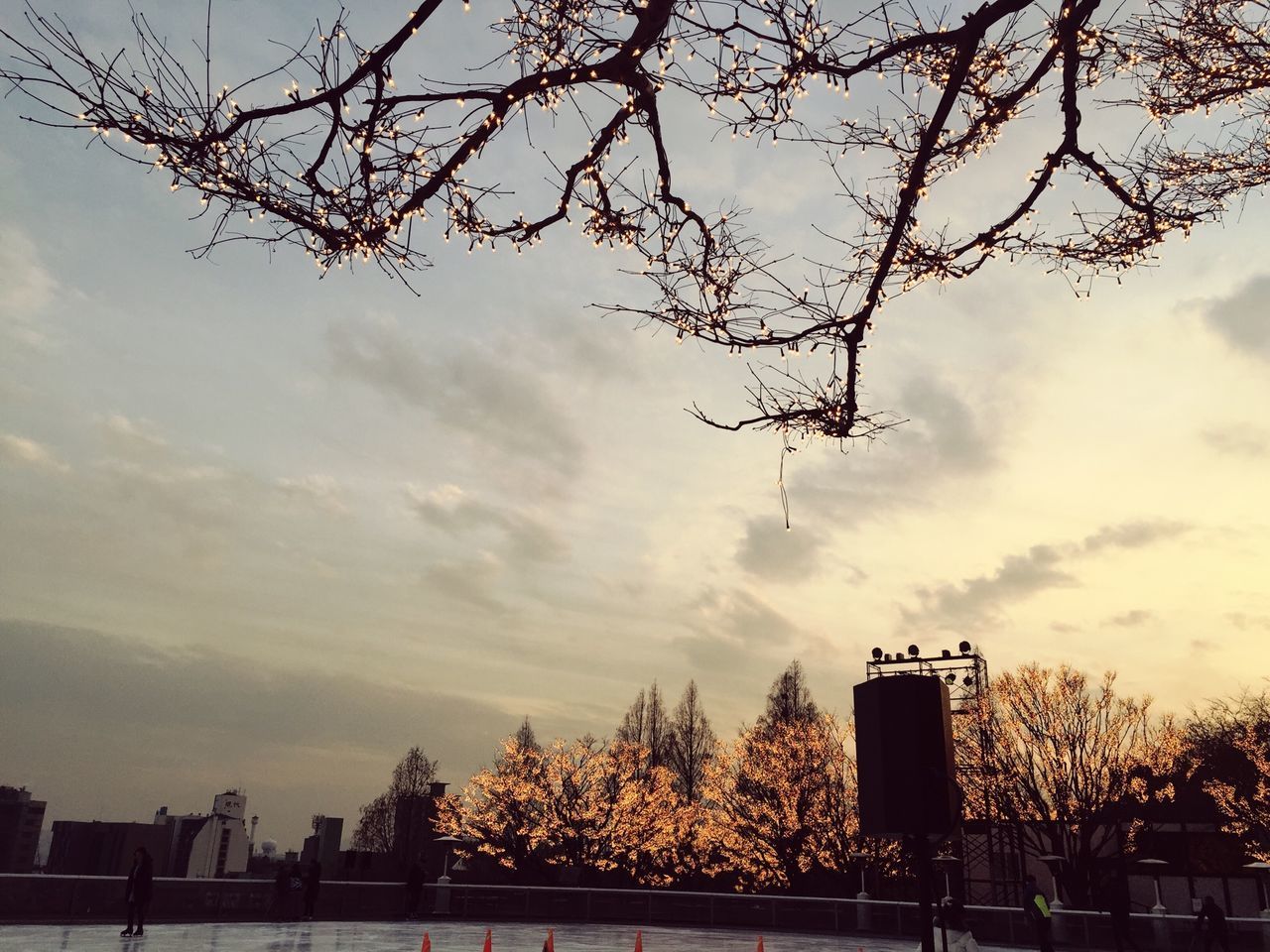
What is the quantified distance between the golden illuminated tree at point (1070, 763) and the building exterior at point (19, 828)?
2257 inches

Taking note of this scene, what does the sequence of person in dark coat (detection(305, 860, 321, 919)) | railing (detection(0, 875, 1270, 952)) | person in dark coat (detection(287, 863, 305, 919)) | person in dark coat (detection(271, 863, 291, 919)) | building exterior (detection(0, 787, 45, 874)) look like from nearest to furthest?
railing (detection(0, 875, 1270, 952)), person in dark coat (detection(271, 863, 291, 919)), person in dark coat (detection(305, 860, 321, 919)), person in dark coat (detection(287, 863, 305, 919)), building exterior (detection(0, 787, 45, 874))

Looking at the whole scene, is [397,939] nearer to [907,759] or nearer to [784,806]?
[907,759]

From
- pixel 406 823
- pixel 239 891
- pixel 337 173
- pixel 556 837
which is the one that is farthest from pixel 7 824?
pixel 337 173

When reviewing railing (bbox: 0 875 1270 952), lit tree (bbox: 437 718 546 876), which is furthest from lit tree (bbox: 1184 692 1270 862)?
lit tree (bbox: 437 718 546 876)

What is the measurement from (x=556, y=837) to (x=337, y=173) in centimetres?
4300

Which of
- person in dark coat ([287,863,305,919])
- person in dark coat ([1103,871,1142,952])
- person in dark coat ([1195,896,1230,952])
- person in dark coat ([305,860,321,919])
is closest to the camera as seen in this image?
person in dark coat ([1195,896,1230,952])

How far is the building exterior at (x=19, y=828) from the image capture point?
92625 millimetres

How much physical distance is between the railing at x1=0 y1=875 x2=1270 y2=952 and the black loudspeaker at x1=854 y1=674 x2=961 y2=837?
47.8 ft

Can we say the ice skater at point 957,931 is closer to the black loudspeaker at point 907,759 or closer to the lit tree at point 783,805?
the black loudspeaker at point 907,759

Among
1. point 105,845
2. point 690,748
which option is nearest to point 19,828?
point 105,845

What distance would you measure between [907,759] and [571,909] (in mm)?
20715

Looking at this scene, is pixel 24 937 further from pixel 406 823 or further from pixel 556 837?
pixel 406 823

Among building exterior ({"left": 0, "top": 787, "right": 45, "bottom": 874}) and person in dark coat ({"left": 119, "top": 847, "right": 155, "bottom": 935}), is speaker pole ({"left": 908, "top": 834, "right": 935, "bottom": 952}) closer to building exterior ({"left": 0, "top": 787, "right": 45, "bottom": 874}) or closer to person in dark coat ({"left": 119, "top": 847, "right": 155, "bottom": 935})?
person in dark coat ({"left": 119, "top": 847, "right": 155, "bottom": 935})

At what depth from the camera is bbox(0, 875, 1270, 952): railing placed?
1546 centimetres
